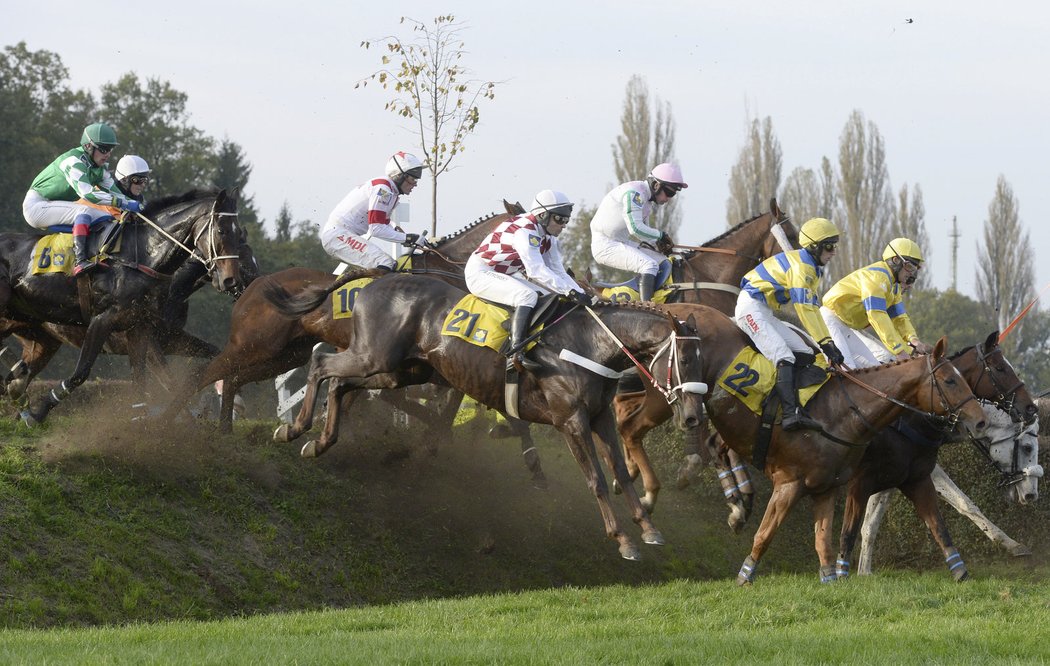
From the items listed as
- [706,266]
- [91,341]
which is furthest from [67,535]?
[706,266]

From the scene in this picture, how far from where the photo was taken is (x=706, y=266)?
492 inches

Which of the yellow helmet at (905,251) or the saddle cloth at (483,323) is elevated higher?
the yellow helmet at (905,251)

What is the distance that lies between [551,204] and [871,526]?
13.8 feet

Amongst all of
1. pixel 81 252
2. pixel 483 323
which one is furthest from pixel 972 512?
pixel 81 252

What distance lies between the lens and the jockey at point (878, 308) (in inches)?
427

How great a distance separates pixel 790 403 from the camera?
32.4 feet

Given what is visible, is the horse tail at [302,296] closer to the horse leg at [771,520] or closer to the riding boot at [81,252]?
the riding boot at [81,252]

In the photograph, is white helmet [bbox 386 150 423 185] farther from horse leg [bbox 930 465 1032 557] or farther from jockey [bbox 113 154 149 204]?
horse leg [bbox 930 465 1032 557]

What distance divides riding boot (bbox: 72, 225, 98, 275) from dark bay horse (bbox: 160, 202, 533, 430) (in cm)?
135

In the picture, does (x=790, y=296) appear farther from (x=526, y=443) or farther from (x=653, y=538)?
(x=526, y=443)

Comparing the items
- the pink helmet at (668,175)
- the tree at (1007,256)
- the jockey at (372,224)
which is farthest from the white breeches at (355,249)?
the tree at (1007,256)

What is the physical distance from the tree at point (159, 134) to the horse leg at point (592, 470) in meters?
26.3

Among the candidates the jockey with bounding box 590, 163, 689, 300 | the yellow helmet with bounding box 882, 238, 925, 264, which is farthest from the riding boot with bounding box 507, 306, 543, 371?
the yellow helmet with bounding box 882, 238, 925, 264

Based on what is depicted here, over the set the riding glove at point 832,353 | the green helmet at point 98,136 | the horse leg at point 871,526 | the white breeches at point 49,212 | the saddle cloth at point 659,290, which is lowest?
the horse leg at point 871,526
